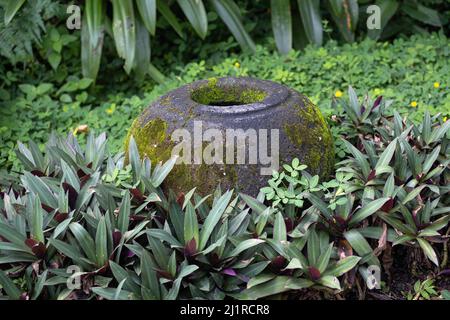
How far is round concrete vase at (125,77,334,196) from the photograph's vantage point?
2830 mm

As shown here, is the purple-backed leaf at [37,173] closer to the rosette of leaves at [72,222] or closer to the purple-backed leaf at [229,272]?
the rosette of leaves at [72,222]

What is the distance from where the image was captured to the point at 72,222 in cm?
271

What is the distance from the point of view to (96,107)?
4789 mm

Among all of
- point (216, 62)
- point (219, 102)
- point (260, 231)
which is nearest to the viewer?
point (260, 231)

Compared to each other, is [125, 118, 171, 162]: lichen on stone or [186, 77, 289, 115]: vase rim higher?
[186, 77, 289, 115]: vase rim

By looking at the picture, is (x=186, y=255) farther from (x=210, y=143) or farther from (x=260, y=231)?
(x=210, y=143)

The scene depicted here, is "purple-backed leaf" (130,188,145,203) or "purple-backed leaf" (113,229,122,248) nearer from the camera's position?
"purple-backed leaf" (113,229,122,248)

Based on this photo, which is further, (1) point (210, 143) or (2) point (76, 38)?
(2) point (76, 38)

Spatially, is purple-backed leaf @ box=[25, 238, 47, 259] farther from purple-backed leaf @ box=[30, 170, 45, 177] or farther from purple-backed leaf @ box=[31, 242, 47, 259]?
purple-backed leaf @ box=[30, 170, 45, 177]

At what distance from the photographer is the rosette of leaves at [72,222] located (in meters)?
2.56

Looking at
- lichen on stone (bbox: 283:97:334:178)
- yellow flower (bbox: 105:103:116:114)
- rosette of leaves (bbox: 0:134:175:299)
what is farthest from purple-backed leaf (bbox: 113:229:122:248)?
yellow flower (bbox: 105:103:116:114)

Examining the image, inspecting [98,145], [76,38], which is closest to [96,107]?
[76,38]
